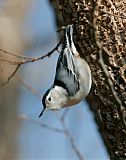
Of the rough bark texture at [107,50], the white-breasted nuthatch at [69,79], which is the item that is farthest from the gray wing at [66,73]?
the rough bark texture at [107,50]

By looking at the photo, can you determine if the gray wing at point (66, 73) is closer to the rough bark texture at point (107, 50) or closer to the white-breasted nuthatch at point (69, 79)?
the white-breasted nuthatch at point (69, 79)

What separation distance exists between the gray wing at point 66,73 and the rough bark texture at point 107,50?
0.21 metres

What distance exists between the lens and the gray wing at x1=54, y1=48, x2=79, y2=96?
3160 millimetres

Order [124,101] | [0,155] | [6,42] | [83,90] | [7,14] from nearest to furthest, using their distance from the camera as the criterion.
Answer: [124,101] → [83,90] → [7,14] → [0,155] → [6,42]

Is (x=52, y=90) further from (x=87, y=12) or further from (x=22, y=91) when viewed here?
(x=22, y=91)

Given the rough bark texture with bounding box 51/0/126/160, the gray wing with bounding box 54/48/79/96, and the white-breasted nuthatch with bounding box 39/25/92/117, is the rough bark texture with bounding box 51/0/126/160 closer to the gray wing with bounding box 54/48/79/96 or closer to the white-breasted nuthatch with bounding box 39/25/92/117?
the white-breasted nuthatch with bounding box 39/25/92/117

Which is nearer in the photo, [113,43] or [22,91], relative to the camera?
[113,43]

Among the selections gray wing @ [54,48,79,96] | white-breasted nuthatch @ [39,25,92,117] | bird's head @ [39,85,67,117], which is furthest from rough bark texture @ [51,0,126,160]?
bird's head @ [39,85,67,117]

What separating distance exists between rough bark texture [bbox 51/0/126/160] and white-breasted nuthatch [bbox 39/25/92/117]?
6cm

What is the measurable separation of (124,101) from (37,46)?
5.04m

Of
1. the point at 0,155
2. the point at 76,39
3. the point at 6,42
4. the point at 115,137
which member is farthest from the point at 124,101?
the point at 6,42

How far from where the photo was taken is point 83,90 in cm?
315

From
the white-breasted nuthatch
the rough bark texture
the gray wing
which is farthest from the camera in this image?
the gray wing

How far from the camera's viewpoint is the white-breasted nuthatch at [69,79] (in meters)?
3.02
